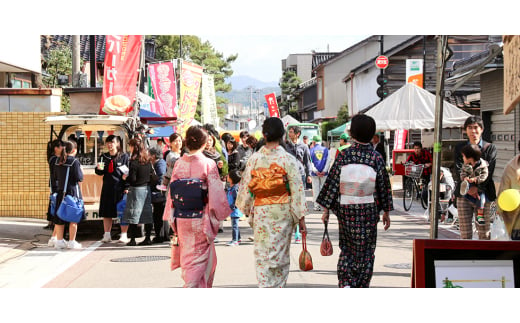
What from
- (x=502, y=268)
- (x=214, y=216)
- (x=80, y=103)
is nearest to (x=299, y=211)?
(x=214, y=216)

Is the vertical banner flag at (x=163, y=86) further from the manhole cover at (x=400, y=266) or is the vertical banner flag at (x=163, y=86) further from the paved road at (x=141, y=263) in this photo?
the manhole cover at (x=400, y=266)

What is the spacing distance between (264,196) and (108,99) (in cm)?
936

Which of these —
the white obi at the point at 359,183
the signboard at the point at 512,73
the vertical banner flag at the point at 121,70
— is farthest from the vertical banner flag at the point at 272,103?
the signboard at the point at 512,73

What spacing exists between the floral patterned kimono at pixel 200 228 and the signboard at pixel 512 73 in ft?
10.1

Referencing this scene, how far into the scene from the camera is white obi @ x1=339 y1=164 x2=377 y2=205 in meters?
6.93

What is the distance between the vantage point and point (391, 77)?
4075cm

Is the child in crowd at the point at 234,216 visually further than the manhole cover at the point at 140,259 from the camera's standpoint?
Yes

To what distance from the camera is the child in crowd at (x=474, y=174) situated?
26.9 ft

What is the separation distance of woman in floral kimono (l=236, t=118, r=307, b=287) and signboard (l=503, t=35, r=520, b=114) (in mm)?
2396

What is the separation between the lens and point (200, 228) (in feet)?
23.4

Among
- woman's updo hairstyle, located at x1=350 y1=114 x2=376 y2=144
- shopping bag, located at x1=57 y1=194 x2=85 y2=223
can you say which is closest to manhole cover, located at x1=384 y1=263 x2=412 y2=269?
woman's updo hairstyle, located at x1=350 y1=114 x2=376 y2=144

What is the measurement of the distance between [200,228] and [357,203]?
168 centimetres

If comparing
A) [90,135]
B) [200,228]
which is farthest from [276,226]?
[90,135]

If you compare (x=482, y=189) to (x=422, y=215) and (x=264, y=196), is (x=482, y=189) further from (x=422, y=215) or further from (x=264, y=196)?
(x=422, y=215)
